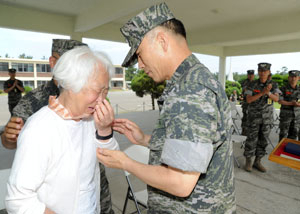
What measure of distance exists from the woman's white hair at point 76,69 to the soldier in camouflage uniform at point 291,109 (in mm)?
4912

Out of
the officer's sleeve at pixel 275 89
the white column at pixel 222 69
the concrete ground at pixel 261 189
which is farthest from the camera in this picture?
the white column at pixel 222 69

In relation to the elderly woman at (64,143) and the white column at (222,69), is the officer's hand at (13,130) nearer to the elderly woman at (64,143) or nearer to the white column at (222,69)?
the elderly woman at (64,143)

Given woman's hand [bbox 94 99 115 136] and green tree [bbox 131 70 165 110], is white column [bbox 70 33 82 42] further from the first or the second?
woman's hand [bbox 94 99 115 136]

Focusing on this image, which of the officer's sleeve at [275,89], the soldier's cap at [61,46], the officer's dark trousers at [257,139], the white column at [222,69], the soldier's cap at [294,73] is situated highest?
the white column at [222,69]

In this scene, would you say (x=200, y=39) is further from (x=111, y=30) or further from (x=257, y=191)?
(x=257, y=191)

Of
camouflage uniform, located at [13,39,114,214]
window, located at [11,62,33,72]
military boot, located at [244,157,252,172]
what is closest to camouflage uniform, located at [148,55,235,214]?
camouflage uniform, located at [13,39,114,214]

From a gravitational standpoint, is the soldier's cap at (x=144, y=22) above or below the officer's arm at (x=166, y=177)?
above

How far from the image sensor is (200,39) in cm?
1045

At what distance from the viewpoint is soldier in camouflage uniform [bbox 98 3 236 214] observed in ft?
2.58

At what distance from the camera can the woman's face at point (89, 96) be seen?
118 centimetres

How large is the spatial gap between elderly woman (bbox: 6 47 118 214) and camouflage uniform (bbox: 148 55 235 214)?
1.34 ft

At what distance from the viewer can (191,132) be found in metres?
0.78

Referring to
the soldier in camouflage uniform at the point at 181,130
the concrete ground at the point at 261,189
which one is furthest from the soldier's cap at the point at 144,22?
the concrete ground at the point at 261,189

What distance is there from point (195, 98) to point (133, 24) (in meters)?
0.45
